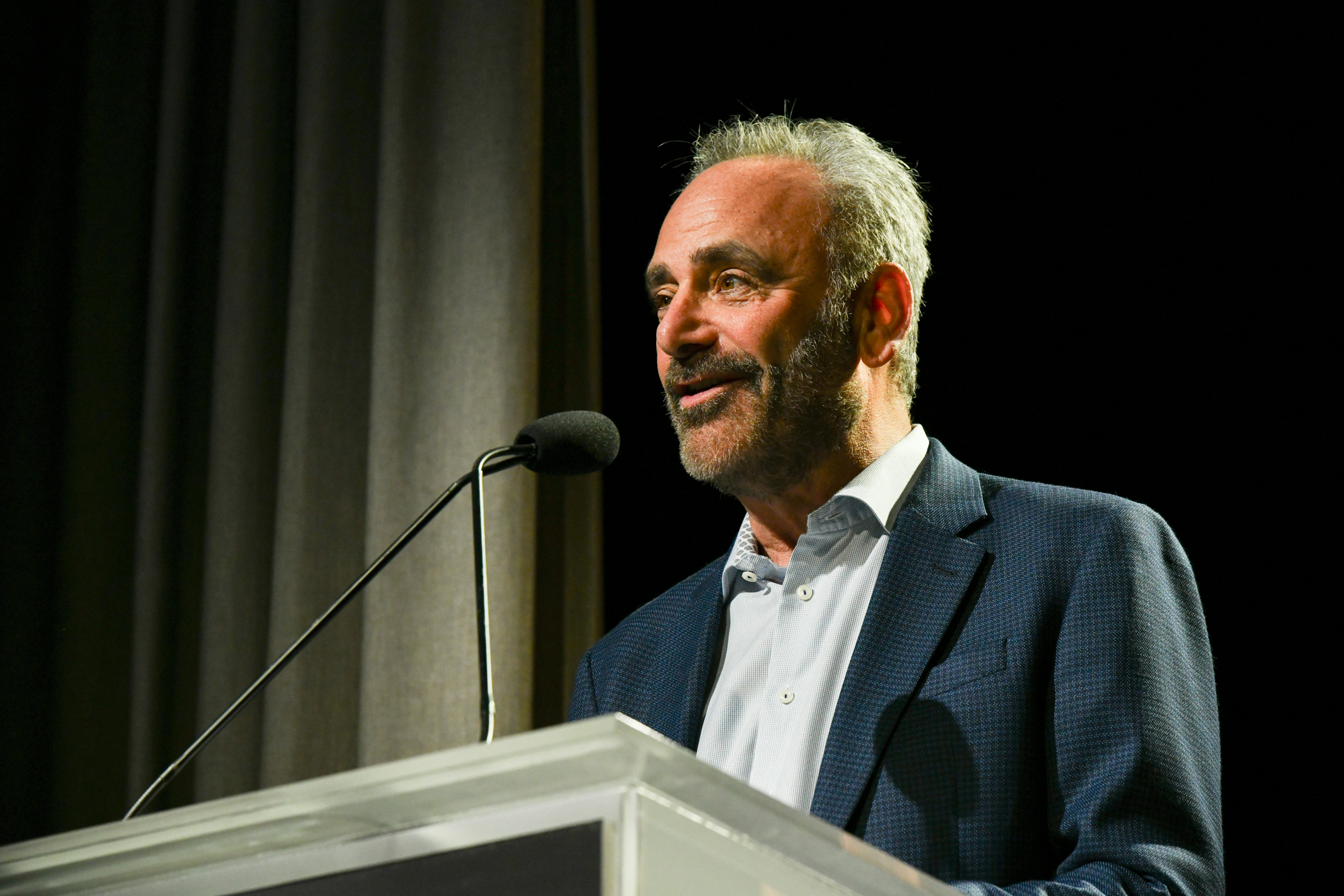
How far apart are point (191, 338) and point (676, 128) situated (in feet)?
4.04

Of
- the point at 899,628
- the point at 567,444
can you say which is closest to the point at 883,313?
the point at 899,628

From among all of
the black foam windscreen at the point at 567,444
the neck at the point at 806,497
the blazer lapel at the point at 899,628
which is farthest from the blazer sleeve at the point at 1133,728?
the black foam windscreen at the point at 567,444

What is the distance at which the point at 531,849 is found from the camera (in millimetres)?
643

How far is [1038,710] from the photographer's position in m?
1.37

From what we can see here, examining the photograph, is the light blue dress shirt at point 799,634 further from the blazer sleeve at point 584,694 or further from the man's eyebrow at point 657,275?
the man's eyebrow at point 657,275

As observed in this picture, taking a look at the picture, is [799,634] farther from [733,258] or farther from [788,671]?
[733,258]

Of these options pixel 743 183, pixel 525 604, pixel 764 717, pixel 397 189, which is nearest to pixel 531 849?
pixel 764 717

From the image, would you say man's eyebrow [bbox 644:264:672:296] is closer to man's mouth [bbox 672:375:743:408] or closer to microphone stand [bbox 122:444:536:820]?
man's mouth [bbox 672:375:743:408]

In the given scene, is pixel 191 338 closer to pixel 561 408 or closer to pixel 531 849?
pixel 561 408

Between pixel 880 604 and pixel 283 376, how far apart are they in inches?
74.0

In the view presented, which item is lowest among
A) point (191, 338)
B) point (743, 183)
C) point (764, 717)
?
point (764, 717)

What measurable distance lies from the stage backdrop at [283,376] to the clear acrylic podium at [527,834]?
1.79 metres

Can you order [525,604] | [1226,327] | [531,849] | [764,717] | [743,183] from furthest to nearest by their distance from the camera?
[525,604], [1226,327], [743,183], [764,717], [531,849]

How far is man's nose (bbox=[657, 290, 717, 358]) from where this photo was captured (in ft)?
5.97
